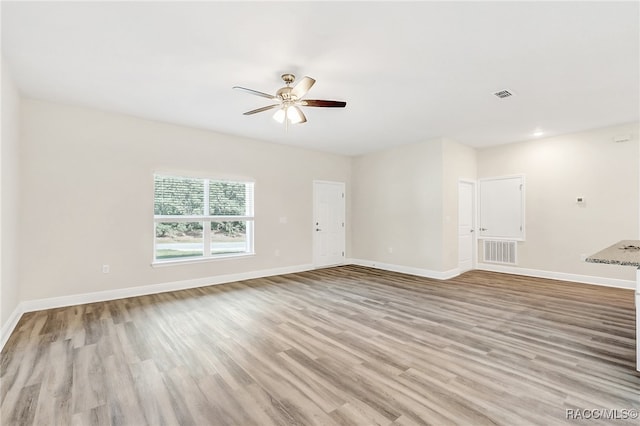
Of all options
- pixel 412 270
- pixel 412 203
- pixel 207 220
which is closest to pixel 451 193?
pixel 412 203

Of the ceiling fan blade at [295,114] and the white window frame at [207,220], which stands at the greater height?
the ceiling fan blade at [295,114]

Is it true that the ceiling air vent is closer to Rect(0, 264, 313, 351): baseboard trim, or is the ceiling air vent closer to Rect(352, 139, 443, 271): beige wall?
Rect(352, 139, 443, 271): beige wall

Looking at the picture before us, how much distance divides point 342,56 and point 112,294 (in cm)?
446

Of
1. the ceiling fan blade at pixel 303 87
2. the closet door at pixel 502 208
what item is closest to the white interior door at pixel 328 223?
the closet door at pixel 502 208

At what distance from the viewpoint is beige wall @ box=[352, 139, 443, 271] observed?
5781 millimetres

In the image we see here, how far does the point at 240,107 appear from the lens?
410 centimetres

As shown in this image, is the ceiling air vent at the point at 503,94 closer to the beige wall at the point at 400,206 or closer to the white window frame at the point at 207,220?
the beige wall at the point at 400,206

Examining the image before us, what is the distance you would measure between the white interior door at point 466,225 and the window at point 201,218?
437 centimetres

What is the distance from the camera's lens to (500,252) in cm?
633

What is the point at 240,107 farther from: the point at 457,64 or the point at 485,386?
the point at 485,386

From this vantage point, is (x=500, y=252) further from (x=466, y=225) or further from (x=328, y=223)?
(x=328, y=223)

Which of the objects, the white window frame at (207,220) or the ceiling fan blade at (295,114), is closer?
the ceiling fan blade at (295,114)

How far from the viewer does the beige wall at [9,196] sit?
9.53 feet

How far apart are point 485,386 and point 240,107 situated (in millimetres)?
4071
